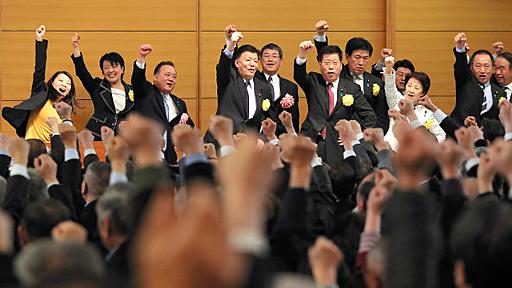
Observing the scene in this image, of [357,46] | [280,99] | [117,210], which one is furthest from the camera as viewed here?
[357,46]

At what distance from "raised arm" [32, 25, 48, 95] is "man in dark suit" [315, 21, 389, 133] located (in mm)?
2207

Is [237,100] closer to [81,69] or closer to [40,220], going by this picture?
[81,69]

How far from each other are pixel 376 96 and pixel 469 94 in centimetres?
76

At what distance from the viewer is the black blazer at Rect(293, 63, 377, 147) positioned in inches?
329

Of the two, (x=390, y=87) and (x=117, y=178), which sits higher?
(x=390, y=87)

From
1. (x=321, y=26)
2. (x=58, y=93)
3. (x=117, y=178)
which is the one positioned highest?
(x=321, y=26)

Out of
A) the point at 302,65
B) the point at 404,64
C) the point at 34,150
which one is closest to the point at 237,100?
the point at 302,65

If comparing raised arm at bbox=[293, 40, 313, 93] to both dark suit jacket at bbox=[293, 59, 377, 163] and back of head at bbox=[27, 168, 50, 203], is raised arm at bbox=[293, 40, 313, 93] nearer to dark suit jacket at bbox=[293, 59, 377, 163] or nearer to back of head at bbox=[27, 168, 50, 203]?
dark suit jacket at bbox=[293, 59, 377, 163]

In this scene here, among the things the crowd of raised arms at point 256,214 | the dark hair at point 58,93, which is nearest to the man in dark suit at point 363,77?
the crowd of raised arms at point 256,214

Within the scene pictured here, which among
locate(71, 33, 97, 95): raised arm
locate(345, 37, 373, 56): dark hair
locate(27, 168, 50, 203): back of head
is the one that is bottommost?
locate(27, 168, 50, 203): back of head

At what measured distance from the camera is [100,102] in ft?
28.3

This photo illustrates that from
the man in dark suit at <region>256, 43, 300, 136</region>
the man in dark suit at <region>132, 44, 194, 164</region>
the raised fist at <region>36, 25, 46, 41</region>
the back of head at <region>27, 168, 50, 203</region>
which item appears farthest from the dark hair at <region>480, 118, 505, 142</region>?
the raised fist at <region>36, 25, 46, 41</region>

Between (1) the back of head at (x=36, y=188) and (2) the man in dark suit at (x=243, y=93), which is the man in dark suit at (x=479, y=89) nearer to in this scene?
(2) the man in dark suit at (x=243, y=93)

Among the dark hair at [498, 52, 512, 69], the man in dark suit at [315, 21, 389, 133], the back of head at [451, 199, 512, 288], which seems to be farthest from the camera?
the dark hair at [498, 52, 512, 69]
